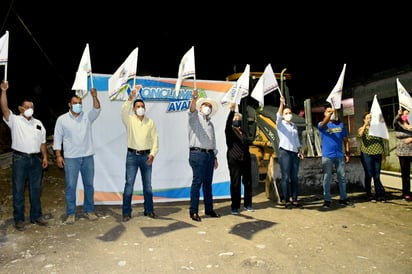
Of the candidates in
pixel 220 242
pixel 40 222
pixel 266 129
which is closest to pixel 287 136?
pixel 266 129

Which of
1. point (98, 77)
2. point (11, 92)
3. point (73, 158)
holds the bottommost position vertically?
point (73, 158)

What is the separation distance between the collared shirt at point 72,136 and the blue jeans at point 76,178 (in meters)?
0.12

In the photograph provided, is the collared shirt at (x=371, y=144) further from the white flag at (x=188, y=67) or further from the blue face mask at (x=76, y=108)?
the blue face mask at (x=76, y=108)

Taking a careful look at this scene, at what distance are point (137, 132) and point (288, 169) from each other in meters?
3.01

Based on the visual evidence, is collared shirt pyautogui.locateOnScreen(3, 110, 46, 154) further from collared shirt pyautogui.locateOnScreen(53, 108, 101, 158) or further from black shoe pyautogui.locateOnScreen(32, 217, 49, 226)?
black shoe pyautogui.locateOnScreen(32, 217, 49, 226)

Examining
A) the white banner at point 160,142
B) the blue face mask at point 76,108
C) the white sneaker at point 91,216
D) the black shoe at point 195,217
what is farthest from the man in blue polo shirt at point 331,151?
the blue face mask at point 76,108

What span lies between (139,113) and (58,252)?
8.59ft

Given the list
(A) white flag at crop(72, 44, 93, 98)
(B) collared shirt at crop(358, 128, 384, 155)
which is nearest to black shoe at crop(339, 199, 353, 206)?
(B) collared shirt at crop(358, 128, 384, 155)

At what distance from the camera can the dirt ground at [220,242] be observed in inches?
140

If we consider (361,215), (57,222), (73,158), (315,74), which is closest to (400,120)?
(361,215)

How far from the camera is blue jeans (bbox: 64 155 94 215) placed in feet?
17.9

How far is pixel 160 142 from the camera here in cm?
684

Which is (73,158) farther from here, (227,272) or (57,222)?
(227,272)

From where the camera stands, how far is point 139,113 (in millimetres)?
5746
